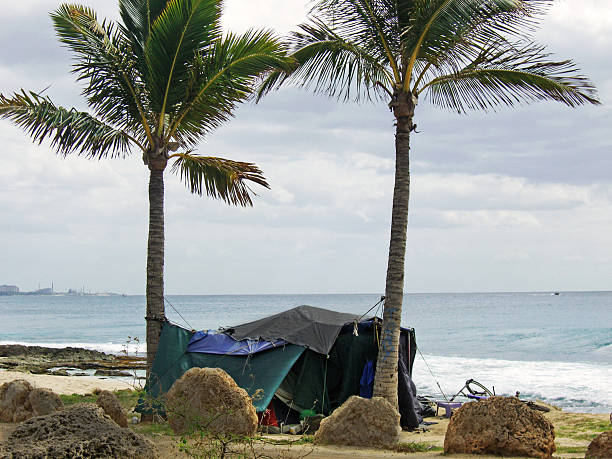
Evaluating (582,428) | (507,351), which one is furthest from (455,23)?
(507,351)

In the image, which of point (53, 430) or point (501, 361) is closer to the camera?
point (53, 430)

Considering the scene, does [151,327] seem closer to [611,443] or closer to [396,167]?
[396,167]

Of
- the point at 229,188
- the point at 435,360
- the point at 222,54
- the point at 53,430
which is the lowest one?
the point at 435,360

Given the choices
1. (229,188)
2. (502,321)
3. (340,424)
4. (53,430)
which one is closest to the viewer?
(53,430)

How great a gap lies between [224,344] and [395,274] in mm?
3272

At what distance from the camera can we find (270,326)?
11.5m

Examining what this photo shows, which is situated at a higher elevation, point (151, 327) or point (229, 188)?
point (229, 188)

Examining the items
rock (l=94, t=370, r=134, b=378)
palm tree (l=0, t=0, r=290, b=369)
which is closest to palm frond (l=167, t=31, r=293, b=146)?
palm tree (l=0, t=0, r=290, b=369)

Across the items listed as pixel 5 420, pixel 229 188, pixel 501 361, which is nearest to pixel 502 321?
pixel 501 361

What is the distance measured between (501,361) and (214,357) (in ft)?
61.8

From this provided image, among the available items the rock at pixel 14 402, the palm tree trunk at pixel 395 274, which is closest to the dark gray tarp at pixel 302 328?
the palm tree trunk at pixel 395 274

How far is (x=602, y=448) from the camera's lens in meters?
7.58

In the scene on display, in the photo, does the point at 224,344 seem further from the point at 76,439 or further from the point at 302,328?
the point at 76,439

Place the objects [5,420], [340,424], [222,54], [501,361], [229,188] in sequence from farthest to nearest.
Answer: [501,361]
[229,188]
[222,54]
[5,420]
[340,424]
